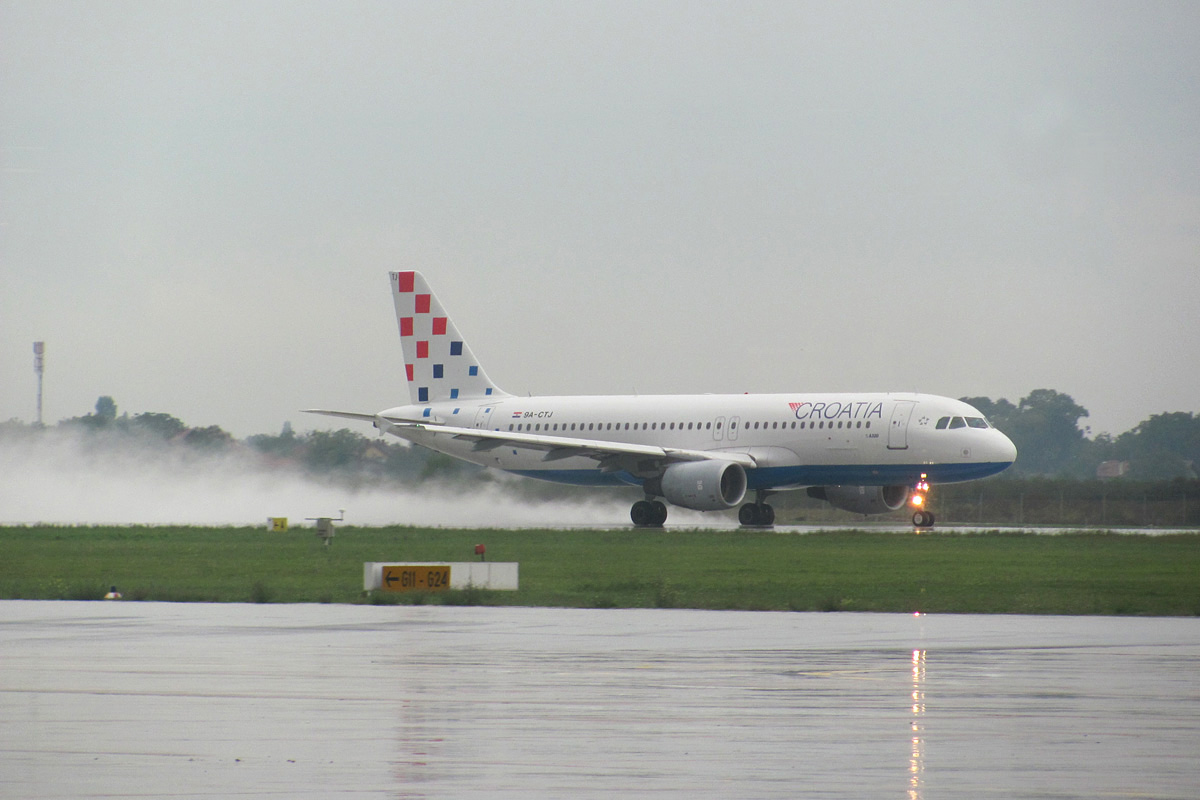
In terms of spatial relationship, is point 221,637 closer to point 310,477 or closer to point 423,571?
point 423,571

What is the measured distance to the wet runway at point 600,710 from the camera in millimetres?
9148

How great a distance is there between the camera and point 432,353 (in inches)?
2365

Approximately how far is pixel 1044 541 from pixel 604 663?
2807cm

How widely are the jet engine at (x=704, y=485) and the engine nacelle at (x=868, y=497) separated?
12.6ft

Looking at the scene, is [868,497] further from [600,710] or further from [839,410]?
[600,710]

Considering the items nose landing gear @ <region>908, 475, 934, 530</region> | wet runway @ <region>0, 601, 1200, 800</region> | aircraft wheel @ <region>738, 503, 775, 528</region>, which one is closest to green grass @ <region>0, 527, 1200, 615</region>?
wet runway @ <region>0, 601, 1200, 800</region>

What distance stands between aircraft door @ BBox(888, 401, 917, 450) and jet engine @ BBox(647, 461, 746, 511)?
467cm

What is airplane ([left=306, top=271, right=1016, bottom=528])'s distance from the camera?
159 feet

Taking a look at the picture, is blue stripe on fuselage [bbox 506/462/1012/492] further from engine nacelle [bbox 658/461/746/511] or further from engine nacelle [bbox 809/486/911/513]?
engine nacelle [bbox 809/486/911/513]

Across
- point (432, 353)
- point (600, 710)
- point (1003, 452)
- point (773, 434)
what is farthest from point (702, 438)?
point (600, 710)

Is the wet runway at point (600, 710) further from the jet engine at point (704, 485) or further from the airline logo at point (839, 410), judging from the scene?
the airline logo at point (839, 410)

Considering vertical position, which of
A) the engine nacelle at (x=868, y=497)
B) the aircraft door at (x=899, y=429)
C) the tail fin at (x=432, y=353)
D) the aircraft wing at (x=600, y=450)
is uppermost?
the tail fin at (x=432, y=353)

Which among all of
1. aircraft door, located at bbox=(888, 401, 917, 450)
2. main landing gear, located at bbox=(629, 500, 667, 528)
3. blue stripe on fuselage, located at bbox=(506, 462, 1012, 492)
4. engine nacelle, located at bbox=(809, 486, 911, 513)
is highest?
aircraft door, located at bbox=(888, 401, 917, 450)

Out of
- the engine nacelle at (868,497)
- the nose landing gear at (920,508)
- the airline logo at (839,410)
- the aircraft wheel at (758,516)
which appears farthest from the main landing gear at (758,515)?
the nose landing gear at (920,508)
